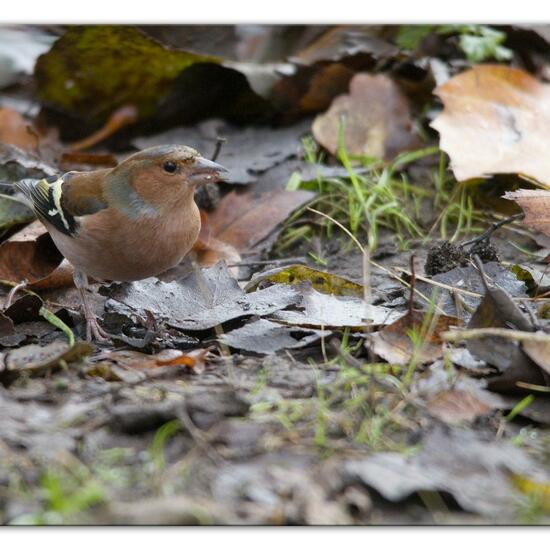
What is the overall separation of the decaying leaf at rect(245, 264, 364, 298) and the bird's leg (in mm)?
675

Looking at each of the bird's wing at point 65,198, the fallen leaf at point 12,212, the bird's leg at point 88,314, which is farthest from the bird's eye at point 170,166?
the fallen leaf at point 12,212

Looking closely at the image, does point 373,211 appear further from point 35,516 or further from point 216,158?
point 35,516

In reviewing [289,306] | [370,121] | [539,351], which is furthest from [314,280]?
[370,121]

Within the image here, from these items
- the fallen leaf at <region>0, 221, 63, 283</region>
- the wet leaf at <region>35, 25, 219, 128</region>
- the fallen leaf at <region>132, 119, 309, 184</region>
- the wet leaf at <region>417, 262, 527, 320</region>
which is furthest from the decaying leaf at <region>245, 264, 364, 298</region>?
the wet leaf at <region>35, 25, 219, 128</region>

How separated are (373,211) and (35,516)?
3103mm

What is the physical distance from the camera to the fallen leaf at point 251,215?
5.09 meters

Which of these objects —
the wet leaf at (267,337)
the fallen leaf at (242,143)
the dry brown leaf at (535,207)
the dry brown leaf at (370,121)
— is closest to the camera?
the wet leaf at (267,337)

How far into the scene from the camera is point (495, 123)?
515 cm

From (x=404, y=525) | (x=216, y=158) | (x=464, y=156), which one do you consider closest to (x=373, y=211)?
(x=464, y=156)

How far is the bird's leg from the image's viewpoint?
13.5 feet

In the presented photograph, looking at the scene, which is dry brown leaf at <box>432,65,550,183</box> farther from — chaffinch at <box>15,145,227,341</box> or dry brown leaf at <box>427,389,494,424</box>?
dry brown leaf at <box>427,389,494,424</box>

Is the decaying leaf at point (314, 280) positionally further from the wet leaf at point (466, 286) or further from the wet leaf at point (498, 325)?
the wet leaf at point (498, 325)

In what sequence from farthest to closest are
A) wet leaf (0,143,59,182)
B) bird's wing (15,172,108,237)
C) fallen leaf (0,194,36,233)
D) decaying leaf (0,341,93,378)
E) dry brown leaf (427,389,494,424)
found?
1. wet leaf (0,143,59,182)
2. fallen leaf (0,194,36,233)
3. bird's wing (15,172,108,237)
4. decaying leaf (0,341,93,378)
5. dry brown leaf (427,389,494,424)

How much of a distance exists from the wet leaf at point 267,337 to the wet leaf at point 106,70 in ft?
9.33
